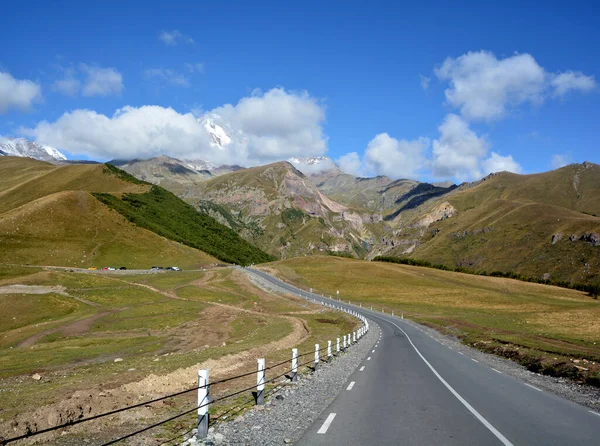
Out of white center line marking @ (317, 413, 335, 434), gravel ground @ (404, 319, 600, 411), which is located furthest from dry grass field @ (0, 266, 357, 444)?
gravel ground @ (404, 319, 600, 411)

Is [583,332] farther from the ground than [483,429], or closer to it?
closer to it

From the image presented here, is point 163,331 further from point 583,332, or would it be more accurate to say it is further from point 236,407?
point 583,332

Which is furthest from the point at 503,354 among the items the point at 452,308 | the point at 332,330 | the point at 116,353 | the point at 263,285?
the point at 263,285

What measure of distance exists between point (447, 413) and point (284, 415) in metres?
5.24

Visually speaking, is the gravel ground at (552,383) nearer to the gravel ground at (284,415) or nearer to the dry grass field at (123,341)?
the gravel ground at (284,415)

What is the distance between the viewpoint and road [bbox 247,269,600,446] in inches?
422

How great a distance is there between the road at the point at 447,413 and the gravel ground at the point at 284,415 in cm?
47

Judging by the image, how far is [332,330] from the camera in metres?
49.6

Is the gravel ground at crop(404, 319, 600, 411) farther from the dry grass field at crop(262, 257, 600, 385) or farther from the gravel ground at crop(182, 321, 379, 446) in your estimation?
the gravel ground at crop(182, 321, 379, 446)

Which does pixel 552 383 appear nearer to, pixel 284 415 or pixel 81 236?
pixel 284 415

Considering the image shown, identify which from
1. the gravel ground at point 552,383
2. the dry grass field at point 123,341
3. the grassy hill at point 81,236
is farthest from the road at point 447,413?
the grassy hill at point 81,236

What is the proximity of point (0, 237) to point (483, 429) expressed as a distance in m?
120

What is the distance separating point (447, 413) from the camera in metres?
13.3

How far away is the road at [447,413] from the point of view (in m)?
Result: 10.7
